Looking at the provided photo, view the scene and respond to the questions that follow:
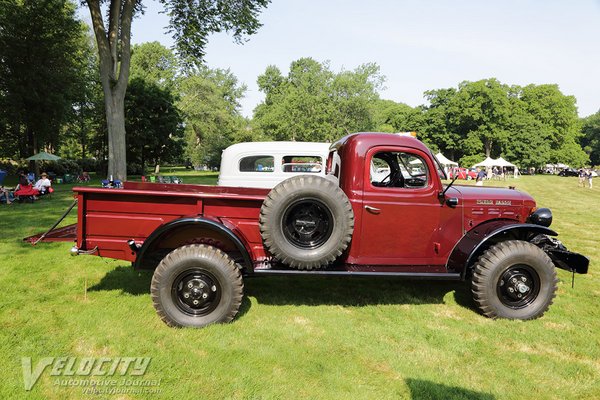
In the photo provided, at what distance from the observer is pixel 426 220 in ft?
13.7

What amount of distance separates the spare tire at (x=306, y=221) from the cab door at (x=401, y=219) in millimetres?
437

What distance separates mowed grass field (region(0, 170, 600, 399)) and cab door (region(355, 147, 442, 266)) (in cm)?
18

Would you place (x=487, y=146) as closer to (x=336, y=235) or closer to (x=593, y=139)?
(x=593, y=139)

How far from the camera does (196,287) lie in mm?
3748

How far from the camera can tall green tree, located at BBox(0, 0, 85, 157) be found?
2100cm

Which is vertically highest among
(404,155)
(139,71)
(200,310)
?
(139,71)

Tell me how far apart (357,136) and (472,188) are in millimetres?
1878

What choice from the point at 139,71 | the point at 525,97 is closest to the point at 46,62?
the point at 139,71

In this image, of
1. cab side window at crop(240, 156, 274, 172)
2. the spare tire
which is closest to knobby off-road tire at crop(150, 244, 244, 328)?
the spare tire

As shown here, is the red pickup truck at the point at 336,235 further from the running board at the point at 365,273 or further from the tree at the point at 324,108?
the tree at the point at 324,108

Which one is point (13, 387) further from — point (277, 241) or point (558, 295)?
point (558, 295)

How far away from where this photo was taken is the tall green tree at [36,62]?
21.0 metres

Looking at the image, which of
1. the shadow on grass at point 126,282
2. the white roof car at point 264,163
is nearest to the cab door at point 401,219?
the shadow on grass at point 126,282

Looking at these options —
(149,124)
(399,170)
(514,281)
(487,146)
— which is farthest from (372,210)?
(487,146)
